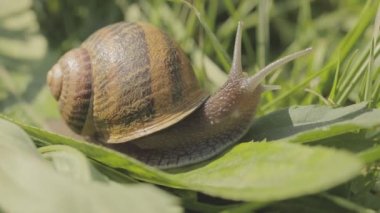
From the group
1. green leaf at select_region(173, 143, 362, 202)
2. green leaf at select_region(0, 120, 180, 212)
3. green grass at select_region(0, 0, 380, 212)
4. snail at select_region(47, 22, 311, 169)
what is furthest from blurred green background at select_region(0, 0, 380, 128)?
green leaf at select_region(0, 120, 180, 212)

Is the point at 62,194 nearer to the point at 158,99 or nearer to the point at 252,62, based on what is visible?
the point at 158,99

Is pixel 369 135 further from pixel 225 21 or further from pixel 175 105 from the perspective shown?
pixel 225 21

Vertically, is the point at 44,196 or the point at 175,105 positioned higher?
the point at 44,196

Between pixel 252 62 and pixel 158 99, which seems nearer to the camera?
pixel 158 99

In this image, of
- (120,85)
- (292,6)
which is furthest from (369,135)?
(292,6)

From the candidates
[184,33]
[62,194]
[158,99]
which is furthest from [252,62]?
[62,194]

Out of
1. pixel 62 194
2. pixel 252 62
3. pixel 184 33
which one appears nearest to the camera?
pixel 62 194
